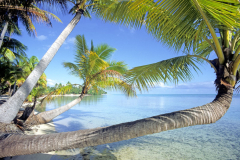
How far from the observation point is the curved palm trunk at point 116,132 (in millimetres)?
1573

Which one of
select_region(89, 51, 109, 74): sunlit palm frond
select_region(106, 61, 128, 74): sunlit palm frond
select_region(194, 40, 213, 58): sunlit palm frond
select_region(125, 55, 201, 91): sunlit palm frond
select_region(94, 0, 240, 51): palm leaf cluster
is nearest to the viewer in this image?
select_region(94, 0, 240, 51): palm leaf cluster

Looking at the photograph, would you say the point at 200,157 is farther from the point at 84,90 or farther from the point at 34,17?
the point at 34,17

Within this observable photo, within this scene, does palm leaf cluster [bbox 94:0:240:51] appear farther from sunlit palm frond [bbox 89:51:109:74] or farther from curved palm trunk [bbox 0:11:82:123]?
sunlit palm frond [bbox 89:51:109:74]

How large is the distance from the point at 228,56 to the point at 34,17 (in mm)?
7846

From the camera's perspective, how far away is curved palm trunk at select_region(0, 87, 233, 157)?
1573 millimetres

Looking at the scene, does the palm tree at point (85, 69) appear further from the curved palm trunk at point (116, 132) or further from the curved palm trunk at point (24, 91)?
the curved palm trunk at point (116, 132)

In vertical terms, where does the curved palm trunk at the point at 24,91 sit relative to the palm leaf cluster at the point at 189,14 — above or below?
below

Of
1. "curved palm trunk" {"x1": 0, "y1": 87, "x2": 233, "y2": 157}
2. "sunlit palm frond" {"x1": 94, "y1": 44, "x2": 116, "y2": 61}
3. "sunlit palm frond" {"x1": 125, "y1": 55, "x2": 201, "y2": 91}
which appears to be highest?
"sunlit palm frond" {"x1": 94, "y1": 44, "x2": 116, "y2": 61}

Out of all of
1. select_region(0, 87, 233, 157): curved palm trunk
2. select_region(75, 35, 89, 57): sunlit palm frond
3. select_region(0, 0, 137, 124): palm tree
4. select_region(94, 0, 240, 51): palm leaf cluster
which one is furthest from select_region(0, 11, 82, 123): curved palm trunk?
select_region(75, 35, 89, 57): sunlit palm frond

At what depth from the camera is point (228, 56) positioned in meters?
2.19

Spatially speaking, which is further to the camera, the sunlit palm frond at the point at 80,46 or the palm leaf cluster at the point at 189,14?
the sunlit palm frond at the point at 80,46

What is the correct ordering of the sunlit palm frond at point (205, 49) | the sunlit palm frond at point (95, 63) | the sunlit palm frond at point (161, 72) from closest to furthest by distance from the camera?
the sunlit palm frond at point (161, 72)
the sunlit palm frond at point (205, 49)
the sunlit palm frond at point (95, 63)

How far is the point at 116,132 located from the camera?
1.58m

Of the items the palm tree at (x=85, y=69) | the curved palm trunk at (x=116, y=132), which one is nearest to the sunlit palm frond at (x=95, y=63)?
the palm tree at (x=85, y=69)
